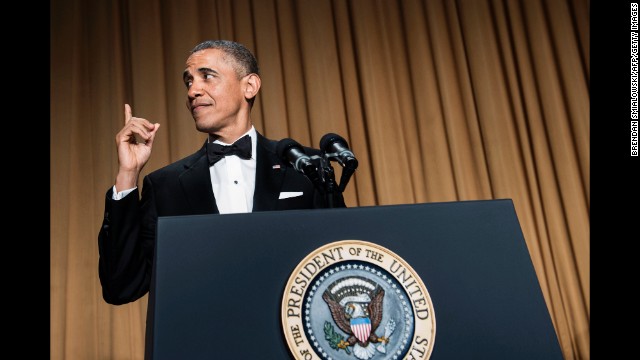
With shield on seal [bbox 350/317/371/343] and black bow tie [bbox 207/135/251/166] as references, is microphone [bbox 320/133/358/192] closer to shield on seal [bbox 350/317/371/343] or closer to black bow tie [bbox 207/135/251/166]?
shield on seal [bbox 350/317/371/343]

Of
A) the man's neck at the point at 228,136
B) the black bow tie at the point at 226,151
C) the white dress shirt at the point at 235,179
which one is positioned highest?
the man's neck at the point at 228,136

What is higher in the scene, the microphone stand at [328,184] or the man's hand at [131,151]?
the man's hand at [131,151]

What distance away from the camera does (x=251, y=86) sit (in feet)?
5.40

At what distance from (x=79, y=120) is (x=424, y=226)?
252cm

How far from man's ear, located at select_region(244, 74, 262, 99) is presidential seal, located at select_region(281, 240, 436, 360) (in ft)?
3.11

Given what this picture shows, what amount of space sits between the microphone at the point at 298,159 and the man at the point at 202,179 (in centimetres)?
23

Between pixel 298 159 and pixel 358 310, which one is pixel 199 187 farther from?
pixel 358 310

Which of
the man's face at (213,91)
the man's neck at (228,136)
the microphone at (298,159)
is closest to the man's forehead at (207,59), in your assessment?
the man's face at (213,91)

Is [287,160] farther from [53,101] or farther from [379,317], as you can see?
[53,101]

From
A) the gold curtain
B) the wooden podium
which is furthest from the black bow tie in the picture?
the gold curtain

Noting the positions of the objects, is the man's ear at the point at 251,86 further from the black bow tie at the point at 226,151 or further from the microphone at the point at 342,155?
the microphone at the point at 342,155

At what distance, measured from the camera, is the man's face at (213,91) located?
4.96ft

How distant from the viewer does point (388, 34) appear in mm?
3357

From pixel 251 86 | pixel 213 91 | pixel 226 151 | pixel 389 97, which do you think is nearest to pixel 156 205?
pixel 226 151
